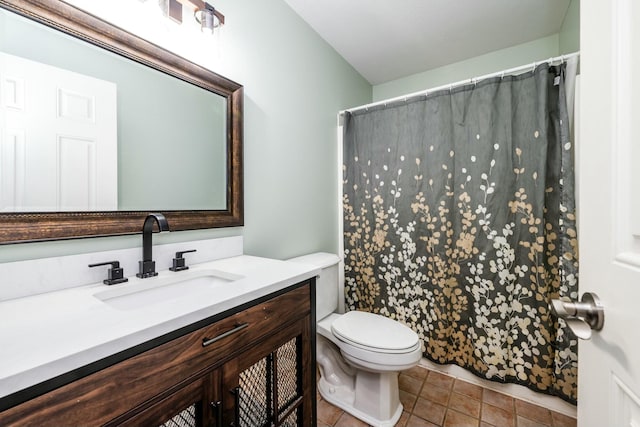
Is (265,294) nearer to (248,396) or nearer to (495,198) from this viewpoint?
(248,396)

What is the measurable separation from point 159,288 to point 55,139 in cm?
59

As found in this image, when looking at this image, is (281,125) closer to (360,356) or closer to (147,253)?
(147,253)

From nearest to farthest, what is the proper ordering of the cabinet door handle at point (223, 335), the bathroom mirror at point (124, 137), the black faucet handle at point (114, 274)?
the cabinet door handle at point (223, 335) → the bathroom mirror at point (124, 137) → the black faucet handle at point (114, 274)

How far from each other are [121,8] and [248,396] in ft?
4.74

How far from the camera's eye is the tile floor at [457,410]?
1478mm

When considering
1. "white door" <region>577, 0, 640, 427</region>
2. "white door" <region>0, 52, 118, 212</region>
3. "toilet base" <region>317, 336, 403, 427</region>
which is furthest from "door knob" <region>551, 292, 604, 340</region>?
"white door" <region>0, 52, 118, 212</region>

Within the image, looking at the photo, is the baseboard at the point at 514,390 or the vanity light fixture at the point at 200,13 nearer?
the vanity light fixture at the point at 200,13

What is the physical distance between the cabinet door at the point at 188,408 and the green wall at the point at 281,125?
24.4 inches

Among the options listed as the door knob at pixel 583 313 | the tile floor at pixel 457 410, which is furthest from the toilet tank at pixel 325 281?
the door knob at pixel 583 313

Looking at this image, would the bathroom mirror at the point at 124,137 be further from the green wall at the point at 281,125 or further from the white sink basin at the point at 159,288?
the white sink basin at the point at 159,288

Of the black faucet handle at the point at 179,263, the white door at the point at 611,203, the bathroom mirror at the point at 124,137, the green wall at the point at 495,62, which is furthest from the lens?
the green wall at the point at 495,62

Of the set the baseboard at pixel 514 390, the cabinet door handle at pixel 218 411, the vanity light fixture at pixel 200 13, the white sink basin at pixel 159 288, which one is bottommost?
the baseboard at pixel 514 390

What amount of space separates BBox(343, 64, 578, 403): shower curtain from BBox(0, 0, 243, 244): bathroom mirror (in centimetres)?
113

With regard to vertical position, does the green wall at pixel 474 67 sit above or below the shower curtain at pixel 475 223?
above
